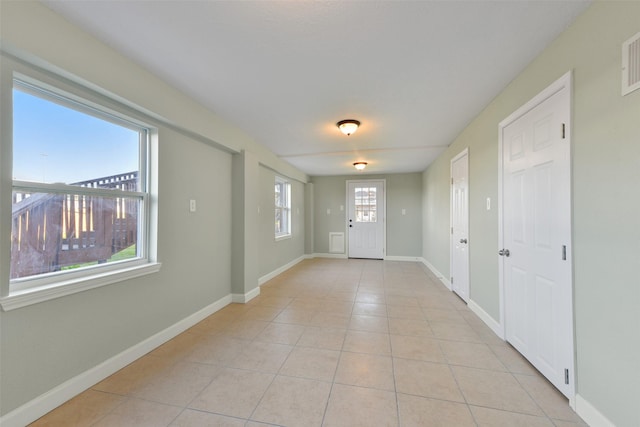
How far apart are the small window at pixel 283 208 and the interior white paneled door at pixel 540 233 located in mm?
4035

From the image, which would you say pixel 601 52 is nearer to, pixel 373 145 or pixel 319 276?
pixel 373 145

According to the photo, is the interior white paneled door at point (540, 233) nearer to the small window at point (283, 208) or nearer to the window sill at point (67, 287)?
the window sill at point (67, 287)

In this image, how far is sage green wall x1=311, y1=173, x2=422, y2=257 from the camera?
6.68 m

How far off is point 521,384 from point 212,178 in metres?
3.52

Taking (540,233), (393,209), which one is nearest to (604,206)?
(540,233)

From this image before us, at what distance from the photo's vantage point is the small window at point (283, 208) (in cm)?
550

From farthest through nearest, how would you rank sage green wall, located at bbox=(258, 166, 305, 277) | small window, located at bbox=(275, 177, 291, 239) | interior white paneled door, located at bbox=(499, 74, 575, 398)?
small window, located at bbox=(275, 177, 291, 239), sage green wall, located at bbox=(258, 166, 305, 277), interior white paneled door, located at bbox=(499, 74, 575, 398)

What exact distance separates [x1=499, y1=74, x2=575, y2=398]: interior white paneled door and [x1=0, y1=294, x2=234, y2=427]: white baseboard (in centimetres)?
Result: 318

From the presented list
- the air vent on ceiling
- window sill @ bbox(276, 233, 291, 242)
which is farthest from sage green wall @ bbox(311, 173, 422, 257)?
the air vent on ceiling

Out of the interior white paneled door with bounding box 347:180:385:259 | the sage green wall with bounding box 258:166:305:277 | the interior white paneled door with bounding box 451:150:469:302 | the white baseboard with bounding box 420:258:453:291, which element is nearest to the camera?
the interior white paneled door with bounding box 451:150:469:302

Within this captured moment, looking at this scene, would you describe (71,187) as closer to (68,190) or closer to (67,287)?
(68,190)

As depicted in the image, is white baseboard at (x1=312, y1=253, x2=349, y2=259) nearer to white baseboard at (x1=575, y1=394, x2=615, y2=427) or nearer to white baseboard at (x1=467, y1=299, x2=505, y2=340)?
white baseboard at (x1=467, y1=299, x2=505, y2=340)

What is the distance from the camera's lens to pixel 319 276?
504cm

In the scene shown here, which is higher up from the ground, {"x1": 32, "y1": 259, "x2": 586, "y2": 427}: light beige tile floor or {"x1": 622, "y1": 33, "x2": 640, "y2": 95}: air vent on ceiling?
{"x1": 622, "y1": 33, "x2": 640, "y2": 95}: air vent on ceiling
